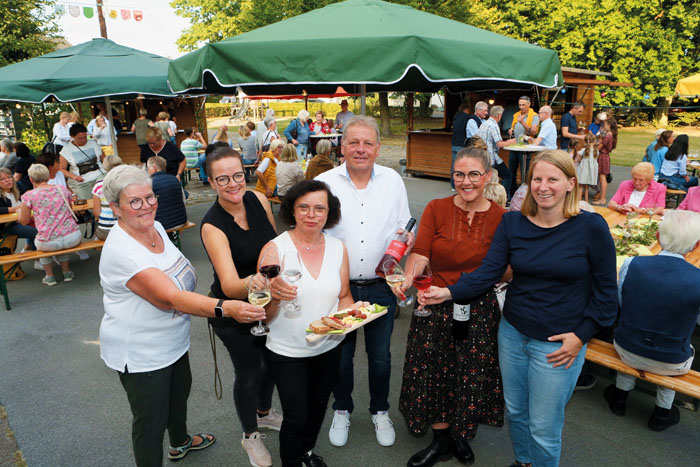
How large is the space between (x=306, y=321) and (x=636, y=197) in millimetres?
5164

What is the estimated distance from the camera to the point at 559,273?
7.34 feet

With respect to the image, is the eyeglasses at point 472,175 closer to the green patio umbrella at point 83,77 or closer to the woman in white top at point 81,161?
the green patio umbrella at point 83,77

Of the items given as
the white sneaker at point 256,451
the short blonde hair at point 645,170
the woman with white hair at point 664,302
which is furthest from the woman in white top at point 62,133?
the woman with white hair at point 664,302

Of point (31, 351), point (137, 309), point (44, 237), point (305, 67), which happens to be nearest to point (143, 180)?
point (137, 309)

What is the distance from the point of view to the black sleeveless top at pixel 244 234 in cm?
254

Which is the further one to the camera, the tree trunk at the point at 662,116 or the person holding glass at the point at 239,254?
the tree trunk at the point at 662,116

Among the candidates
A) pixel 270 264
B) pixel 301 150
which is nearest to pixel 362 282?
pixel 270 264

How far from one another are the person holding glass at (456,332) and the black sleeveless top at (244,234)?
0.89 metres

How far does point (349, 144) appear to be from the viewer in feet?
9.29

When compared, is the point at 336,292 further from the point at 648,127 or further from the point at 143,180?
the point at 648,127

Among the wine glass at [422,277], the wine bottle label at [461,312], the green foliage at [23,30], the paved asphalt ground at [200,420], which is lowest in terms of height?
the paved asphalt ground at [200,420]

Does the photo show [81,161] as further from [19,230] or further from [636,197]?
[636,197]

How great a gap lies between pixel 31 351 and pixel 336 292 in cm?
381

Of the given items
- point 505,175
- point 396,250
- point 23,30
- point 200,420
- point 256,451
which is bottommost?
point 200,420
